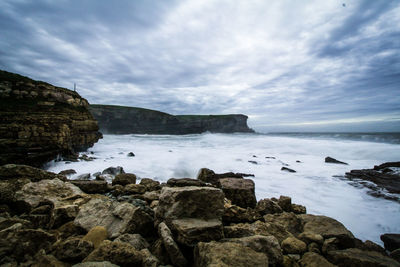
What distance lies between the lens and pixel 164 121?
254 feet

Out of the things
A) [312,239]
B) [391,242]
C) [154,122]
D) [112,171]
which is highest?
[154,122]

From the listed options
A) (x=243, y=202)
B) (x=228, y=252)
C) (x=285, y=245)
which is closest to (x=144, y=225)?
(x=228, y=252)

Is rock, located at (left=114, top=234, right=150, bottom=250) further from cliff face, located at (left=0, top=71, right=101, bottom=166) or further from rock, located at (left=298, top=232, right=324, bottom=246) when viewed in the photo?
cliff face, located at (left=0, top=71, right=101, bottom=166)

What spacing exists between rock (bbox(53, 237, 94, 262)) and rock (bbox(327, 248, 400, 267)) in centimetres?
314

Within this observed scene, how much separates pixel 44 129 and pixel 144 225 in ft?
38.1

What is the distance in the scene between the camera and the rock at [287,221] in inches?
130

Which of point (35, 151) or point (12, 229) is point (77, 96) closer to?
point (35, 151)

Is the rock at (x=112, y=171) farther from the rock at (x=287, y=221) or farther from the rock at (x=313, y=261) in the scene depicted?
the rock at (x=313, y=261)

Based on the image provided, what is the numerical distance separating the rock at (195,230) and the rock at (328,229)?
2.09m

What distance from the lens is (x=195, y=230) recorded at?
2055 millimetres

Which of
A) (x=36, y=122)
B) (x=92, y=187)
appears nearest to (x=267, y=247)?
(x=92, y=187)

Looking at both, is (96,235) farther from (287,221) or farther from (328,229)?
(328,229)

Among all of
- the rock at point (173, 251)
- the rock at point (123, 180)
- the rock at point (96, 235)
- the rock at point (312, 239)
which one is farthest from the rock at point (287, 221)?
the rock at point (123, 180)

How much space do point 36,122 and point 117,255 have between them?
12230 mm
